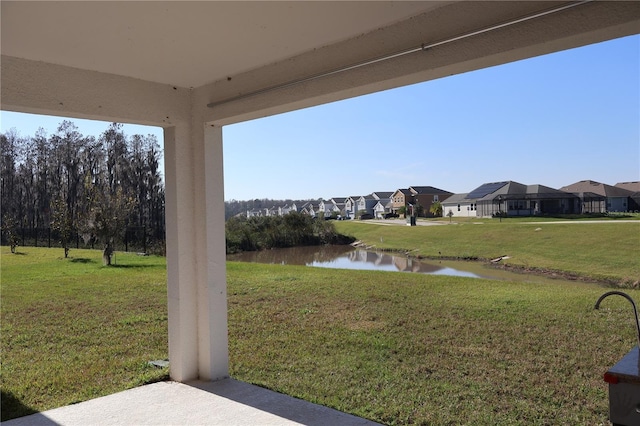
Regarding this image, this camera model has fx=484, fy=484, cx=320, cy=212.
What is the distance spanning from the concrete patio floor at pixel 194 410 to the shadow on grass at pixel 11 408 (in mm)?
352

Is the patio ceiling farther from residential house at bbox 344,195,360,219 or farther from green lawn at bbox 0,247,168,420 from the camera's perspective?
residential house at bbox 344,195,360,219

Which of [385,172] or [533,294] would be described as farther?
[385,172]

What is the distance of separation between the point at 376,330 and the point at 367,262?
1.87 metres

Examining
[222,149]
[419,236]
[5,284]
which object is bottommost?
[5,284]

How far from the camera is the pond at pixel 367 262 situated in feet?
21.8

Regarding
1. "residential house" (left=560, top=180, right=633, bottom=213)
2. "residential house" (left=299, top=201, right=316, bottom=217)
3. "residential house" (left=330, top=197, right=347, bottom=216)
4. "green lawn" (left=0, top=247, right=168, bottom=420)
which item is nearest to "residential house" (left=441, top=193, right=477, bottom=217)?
"residential house" (left=560, top=180, right=633, bottom=213)

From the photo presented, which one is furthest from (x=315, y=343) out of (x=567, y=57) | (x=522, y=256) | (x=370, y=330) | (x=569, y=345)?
(x=567, y=57)

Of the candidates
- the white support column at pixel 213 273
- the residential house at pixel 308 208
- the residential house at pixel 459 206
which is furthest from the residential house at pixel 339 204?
the white support column at pixel 213 273

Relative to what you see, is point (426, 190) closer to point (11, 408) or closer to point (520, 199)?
point (520, 199)

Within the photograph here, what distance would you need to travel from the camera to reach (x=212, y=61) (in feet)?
9.14

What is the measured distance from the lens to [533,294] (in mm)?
5867

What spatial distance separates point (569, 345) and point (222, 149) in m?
3.69

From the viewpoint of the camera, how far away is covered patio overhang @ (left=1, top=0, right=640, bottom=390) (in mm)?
1930

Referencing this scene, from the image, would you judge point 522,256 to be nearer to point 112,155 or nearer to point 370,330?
point 370,330
